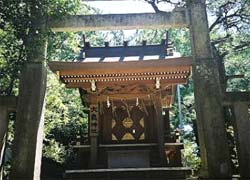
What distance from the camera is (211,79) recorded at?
655cm

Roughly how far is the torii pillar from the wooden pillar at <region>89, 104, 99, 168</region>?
4.20 m

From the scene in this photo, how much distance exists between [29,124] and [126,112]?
222 inches

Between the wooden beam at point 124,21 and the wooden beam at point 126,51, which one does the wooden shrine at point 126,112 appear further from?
the wooden beam at point 124,21

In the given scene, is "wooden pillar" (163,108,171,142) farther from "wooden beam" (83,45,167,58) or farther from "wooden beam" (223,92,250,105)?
"wooden beam" (223,92,250,105)

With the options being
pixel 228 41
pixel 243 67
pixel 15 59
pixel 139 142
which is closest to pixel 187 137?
pixel 243 67

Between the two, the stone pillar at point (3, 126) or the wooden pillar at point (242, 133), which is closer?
the stone pillar at point (3, 126)

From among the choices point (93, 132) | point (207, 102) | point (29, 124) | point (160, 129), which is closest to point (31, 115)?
point (29, 124)

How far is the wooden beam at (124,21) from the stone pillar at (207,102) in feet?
1.23

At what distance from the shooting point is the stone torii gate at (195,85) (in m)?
6.04

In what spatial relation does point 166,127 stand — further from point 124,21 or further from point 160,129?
point 124,21

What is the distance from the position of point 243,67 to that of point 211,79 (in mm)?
9685

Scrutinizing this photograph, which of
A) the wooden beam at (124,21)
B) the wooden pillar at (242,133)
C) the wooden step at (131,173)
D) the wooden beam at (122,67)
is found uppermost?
the wooden beam at (124,21)

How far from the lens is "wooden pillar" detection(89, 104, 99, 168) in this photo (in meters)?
10.4

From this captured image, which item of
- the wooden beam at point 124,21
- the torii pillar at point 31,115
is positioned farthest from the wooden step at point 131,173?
the wooden beam at point 124,21
